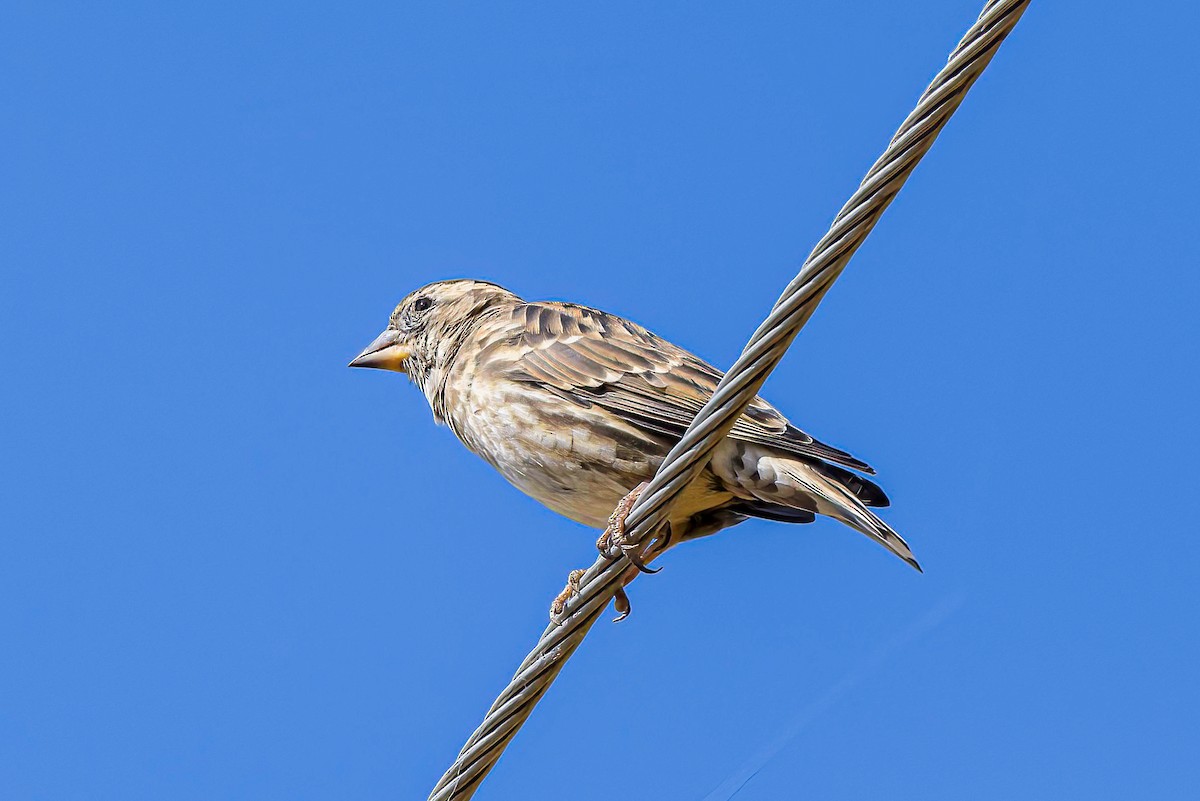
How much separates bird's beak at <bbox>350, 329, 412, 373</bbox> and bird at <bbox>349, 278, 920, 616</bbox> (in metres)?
0.84

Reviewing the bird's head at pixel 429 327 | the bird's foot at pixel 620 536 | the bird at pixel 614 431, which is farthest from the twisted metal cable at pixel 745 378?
the bird's head at pixel 429 327

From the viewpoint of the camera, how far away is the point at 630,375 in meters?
5.59

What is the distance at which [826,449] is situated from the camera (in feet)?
16.2

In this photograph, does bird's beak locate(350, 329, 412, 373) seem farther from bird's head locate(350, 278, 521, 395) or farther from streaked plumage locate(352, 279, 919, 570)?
streaked plumage locate(352, 279, 919, 570)

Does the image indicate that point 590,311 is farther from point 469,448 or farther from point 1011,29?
point 1011,29

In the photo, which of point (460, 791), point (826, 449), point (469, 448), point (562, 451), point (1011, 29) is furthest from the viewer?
point (469, 448)

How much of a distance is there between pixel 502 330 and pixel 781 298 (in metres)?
3.12

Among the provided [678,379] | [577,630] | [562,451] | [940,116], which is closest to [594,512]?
[562,451]

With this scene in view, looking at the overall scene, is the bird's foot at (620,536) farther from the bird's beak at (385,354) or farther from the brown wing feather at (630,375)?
the bird's beak at (385,354)

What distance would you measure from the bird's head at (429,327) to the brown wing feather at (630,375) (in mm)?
631

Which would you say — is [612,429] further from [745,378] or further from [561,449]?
[745,378]

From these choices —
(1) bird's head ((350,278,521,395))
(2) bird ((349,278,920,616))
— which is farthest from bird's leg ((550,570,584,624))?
(1) bird's head ((350,278,521,395))

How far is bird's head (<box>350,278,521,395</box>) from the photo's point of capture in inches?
264

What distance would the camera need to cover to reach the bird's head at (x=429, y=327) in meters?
6.71
